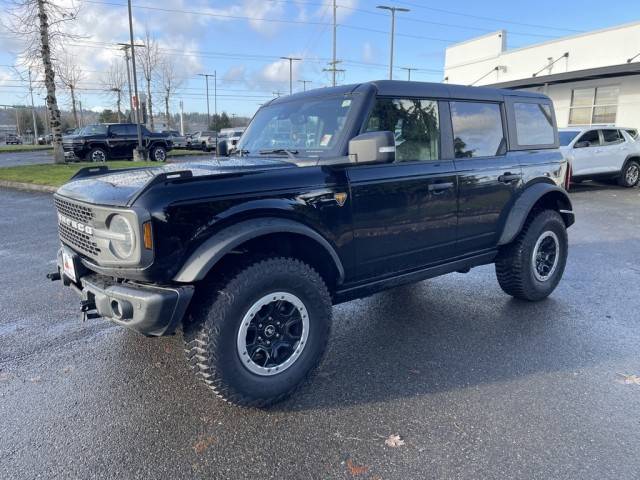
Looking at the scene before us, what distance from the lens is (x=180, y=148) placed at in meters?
33.6

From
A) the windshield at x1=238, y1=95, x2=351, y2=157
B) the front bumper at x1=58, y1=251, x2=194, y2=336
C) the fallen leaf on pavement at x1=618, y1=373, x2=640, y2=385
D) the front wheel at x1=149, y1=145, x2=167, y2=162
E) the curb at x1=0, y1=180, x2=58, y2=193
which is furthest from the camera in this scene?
the front wheel at x1=149, y1=145, x2=167, y2=162

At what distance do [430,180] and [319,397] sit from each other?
1.83 meters

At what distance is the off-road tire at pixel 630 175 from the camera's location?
1455cm

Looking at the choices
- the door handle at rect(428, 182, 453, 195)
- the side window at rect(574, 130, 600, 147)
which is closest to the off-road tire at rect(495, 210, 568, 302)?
the door handle at rect(428, 182, 453, 195)

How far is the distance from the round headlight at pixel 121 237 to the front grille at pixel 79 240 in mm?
232

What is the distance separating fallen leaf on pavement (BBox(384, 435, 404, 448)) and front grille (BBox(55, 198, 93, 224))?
2.15 metres

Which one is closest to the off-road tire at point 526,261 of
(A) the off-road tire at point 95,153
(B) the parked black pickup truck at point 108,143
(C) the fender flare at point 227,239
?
(C) the fender flare at point 227,239

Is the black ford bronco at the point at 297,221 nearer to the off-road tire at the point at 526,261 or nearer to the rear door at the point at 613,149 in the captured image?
the off-road tire at the point at 526,261

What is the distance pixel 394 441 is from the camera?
259 centimetres

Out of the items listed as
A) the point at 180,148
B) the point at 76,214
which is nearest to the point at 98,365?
the point at 76,214

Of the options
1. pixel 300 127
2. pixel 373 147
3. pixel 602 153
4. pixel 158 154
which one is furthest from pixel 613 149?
pixel 158 154

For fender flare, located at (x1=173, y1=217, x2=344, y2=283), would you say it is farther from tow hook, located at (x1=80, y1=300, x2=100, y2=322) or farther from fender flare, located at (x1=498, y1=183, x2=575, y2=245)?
fender flare, located at (x1=498, y1=183, x2=575, y2=245)

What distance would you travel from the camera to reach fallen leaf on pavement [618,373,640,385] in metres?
3.17

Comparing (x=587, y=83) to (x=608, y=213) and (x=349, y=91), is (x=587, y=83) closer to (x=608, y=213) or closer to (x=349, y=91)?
(x=608, y=213)
